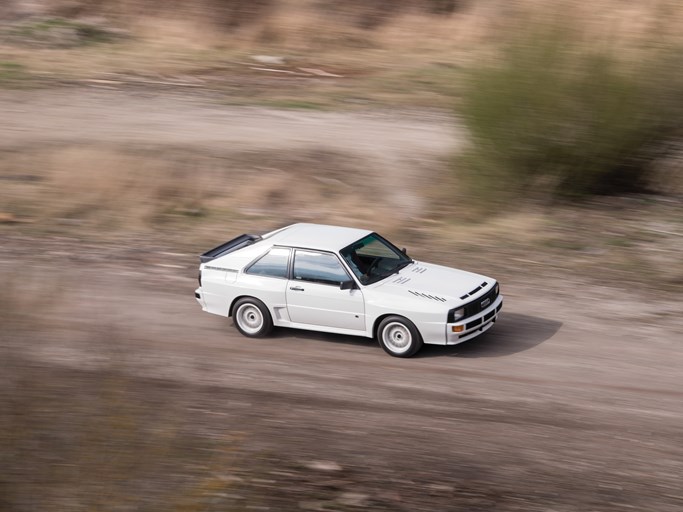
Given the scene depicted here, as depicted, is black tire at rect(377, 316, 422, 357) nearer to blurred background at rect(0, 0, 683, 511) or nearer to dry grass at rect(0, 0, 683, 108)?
blurred background at rect(0, 0, 683, 511)

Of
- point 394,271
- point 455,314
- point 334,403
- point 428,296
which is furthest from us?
point 394,271

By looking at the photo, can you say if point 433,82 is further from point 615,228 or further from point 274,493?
point 274,493

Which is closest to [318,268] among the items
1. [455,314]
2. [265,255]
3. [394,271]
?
[265,255]

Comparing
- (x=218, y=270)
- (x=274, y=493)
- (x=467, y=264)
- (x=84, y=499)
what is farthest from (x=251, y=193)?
(x=84, y=499)

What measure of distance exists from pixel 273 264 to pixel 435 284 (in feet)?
6.63

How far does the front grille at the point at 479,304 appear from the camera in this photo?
10.7 m

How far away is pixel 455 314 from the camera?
10.6m

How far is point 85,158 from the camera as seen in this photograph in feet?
61.9

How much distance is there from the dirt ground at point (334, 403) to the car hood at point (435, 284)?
74 centimetres

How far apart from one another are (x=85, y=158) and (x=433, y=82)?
36.4ft

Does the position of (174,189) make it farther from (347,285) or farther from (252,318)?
(347,285)

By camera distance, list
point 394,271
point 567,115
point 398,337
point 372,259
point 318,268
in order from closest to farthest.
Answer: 1. point 398,337
2. point 318,268
3. point 394,271
4. point 372,259
5. point 567,115

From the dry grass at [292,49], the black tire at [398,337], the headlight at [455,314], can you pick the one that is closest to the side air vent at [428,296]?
the headlight at [455,314]

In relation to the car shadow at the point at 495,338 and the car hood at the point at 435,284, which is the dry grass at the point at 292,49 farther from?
the car hood at the point at 435,284
